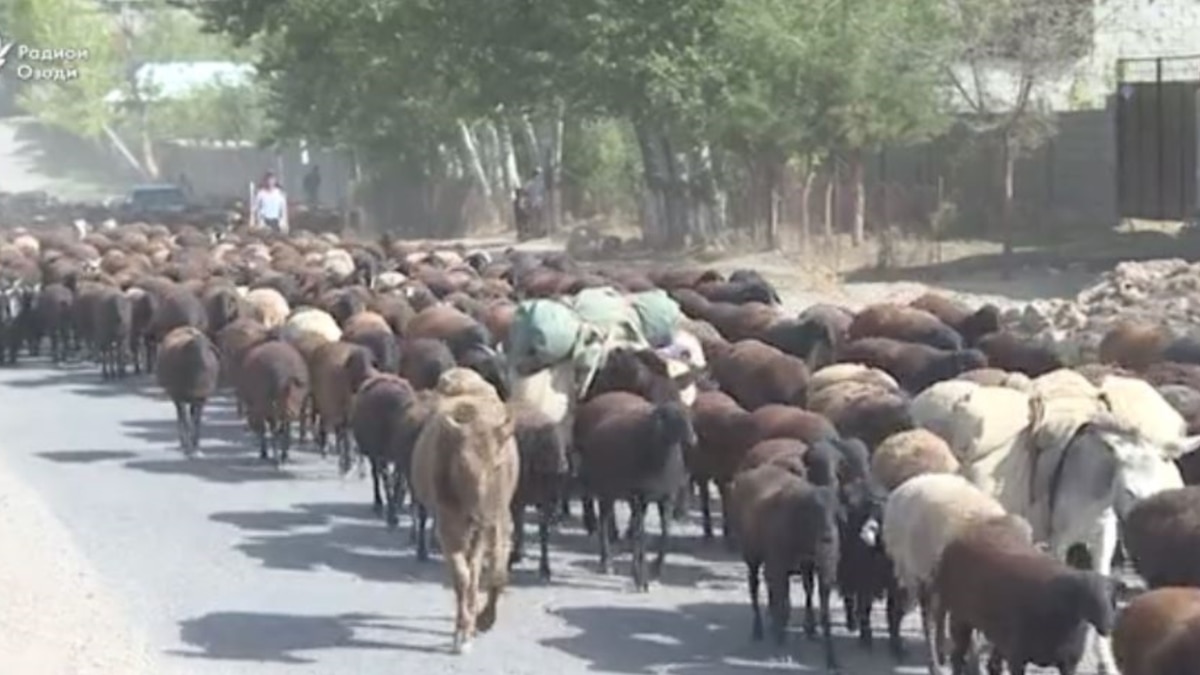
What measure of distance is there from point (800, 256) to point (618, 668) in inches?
1023

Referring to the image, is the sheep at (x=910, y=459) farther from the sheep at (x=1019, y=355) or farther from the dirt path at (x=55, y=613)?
the sheep at (x=1019, y=355)

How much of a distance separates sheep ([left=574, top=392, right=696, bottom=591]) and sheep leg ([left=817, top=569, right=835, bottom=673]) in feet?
6.76

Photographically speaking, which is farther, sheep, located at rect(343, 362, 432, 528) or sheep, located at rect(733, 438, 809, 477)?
sheep, located at rect(343, 362, 432, 528)

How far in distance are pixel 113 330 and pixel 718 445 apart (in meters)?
13.1

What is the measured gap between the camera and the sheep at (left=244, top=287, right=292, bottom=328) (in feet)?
83.7

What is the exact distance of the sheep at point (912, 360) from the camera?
18312 millimetres

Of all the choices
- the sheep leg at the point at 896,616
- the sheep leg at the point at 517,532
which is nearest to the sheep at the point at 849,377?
the sheep leg at the point at 517,532

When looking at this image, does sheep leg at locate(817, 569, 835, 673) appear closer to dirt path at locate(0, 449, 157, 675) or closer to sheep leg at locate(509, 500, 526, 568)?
sheep leg at locate(509, 500, 526, 568)

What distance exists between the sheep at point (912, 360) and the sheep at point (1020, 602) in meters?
5.78

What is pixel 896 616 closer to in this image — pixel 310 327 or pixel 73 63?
pixel 310 327

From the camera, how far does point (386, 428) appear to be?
18172mm

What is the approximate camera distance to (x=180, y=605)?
50.9 ft

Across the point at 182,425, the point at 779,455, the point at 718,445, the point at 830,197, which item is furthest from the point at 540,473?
the point at 830,197

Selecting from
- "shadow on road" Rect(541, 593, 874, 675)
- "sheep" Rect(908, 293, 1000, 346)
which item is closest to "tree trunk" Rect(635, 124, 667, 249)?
"sheep" Rect(908, 293, 1000, 346)
